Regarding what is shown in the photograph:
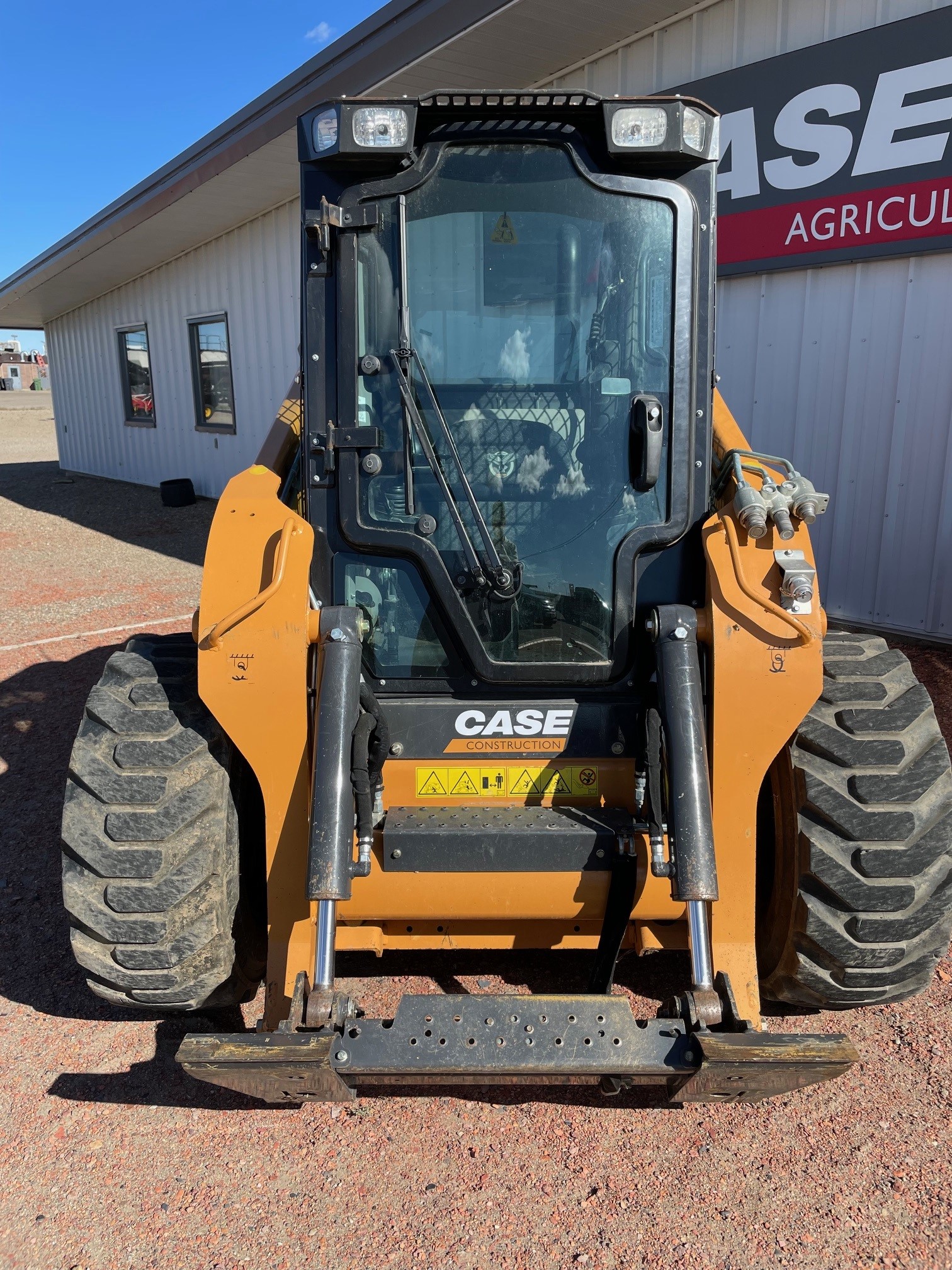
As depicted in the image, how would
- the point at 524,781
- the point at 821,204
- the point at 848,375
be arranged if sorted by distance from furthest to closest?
the point at 848,375 → the point at 821,204 → the point at 524,781

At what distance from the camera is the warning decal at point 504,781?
113 inches

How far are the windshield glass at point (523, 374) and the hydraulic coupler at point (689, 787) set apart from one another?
29 cm

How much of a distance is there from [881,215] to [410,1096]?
238 inches

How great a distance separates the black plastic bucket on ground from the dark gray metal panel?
13707 millimetres

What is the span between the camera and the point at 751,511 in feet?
8.43

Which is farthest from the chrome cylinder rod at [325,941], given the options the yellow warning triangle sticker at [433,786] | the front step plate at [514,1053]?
the yellow warning triangle sticker at [433,786]

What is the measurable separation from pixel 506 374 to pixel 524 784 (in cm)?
123

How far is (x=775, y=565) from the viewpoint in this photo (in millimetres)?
2635

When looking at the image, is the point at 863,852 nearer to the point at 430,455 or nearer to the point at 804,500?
the point at 804,500

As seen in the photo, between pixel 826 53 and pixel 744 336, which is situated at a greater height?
pixel 826 53

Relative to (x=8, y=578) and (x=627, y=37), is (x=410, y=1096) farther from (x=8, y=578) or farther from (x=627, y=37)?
(x=8, y=578)

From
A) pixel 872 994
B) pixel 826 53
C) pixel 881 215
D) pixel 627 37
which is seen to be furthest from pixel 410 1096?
pixel 627 37

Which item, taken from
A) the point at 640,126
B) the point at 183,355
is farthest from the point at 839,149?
the point at 183,355

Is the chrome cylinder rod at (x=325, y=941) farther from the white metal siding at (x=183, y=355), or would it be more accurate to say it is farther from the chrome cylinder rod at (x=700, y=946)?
the white metal siding at (x=183, y=355)
